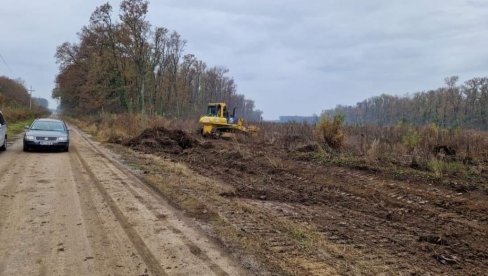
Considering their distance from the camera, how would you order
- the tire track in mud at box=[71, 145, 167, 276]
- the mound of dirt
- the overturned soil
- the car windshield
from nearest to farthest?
the tire track in mud at box=[71, 145, 167, 276] → the overturned soil → the car windshield → the mound of dirt

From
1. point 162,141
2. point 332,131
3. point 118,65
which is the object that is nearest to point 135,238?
point 332,131

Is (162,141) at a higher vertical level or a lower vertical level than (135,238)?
higher

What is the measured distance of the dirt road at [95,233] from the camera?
4988 millimetres

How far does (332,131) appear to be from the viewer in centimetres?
2069

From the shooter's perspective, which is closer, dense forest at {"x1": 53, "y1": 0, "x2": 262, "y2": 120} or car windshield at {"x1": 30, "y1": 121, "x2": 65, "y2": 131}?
car windshield at {"x1": 30, "y1": 121, "x2": 65, "y2": 131}

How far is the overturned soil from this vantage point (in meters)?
5.61

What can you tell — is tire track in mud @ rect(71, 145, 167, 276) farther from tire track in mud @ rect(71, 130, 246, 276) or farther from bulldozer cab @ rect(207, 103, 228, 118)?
bulldozer cab @ rect(207, 103, 228, 118)

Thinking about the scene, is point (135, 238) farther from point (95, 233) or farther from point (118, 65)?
point (118, 65)

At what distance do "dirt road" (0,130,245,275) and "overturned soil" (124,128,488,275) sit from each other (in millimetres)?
1134

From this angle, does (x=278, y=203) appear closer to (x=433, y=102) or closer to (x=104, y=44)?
(x=104, y=44)

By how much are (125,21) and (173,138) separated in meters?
25.5

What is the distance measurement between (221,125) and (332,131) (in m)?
10.7

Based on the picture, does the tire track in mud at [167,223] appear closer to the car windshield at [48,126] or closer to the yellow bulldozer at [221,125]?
the car windshield at [48,126]

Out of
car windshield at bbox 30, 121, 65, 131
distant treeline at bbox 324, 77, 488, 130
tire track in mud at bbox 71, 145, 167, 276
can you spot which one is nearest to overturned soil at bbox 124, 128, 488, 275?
tire track in mud at bbox 71, 145, 167, 276
